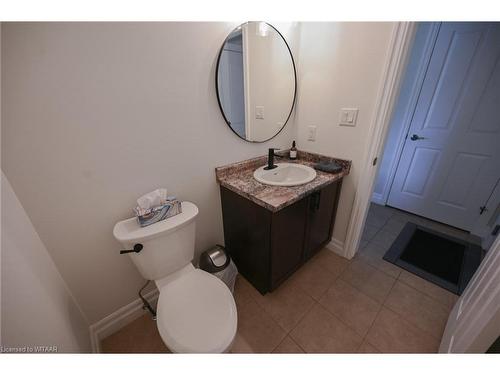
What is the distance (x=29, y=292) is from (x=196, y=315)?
23.4 inches

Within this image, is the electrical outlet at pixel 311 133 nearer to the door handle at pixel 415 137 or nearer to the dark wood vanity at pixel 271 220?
the dark wood vanity at pixel 271 220

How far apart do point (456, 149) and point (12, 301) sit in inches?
120

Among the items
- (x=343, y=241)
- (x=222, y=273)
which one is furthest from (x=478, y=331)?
(x=222, y=273)

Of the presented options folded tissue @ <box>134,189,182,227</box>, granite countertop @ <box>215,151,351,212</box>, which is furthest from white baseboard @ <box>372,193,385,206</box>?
folded tissue @ <box>134,189,182,227</box>

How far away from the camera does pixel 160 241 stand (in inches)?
36.8

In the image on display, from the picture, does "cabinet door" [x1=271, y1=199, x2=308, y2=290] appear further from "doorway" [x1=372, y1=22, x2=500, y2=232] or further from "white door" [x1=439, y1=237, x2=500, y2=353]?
"doorway" [x1=372, y1=22, x2=500, y2=232]

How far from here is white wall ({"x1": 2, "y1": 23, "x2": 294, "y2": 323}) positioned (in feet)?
2.29

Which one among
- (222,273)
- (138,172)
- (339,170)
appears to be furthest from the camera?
(339,170)

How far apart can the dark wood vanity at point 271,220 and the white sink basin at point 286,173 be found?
64 mm

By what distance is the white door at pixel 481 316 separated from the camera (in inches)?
28.2

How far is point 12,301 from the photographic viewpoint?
0.56 m

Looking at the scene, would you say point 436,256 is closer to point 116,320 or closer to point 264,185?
point 264,185

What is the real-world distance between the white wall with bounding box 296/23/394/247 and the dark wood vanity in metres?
0.13
